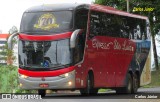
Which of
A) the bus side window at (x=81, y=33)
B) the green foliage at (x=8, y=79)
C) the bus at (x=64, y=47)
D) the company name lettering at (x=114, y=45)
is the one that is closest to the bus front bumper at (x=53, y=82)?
the bus at (x=64, y=47)

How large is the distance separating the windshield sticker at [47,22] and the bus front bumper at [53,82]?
2.12m

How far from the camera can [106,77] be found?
90.9 feet

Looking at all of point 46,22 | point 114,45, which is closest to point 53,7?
point 46,22

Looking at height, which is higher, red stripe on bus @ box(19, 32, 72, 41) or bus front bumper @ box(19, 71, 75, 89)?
red stripe on bus @ box(19, 32, 72, 41)

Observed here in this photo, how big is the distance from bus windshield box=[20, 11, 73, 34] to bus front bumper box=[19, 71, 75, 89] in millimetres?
1934

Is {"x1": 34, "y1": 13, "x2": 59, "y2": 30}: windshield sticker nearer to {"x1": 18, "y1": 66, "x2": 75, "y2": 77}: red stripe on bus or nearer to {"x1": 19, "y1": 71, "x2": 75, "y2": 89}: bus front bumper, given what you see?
{"x1": 18, "y1": 66, "x2": 75, "y2": 77}: red stripe on bus

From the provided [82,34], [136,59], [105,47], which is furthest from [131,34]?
[82,34]

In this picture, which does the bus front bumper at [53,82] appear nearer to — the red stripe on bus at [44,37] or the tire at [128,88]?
the red stripe on bus at [44,37]

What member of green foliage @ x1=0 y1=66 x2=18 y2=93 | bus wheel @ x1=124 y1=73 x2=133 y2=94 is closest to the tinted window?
bus wheel @ x1=124 y1=73 x2=133 y2=94

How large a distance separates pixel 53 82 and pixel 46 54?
1.23 metres

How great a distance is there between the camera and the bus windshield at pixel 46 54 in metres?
24.1

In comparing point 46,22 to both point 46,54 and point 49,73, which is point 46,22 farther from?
point 49,73

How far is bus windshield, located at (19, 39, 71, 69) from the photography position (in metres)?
24.1

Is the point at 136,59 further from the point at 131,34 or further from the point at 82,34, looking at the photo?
the point at 82,34
